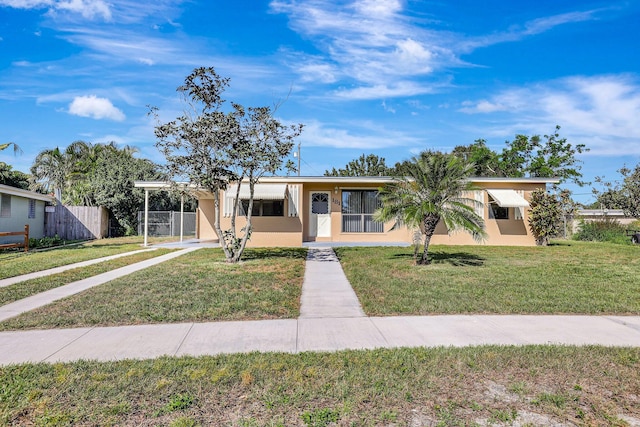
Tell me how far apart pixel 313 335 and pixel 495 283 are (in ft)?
17.1

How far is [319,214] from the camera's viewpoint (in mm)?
19047

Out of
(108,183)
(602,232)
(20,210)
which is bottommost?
(602,232)

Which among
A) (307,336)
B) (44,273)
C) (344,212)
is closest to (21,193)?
(44,273)

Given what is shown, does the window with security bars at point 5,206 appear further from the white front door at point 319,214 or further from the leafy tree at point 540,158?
the leafy tree at point 540,158

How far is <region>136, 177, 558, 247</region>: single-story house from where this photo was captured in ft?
57.7

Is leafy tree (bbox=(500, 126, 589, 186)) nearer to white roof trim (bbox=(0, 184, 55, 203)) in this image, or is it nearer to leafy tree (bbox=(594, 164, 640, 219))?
leafy tree (bbox=(594, 164, 640, 219))

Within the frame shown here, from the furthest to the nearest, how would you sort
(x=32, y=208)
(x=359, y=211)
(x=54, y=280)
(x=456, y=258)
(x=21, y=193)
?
(x=32, y=208)
(x=21, y=193)
(x=359, y=211)
(x=456, y=258)
(x=54, y=280)

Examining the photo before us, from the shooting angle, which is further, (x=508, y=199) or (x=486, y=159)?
(x=486, y=159)

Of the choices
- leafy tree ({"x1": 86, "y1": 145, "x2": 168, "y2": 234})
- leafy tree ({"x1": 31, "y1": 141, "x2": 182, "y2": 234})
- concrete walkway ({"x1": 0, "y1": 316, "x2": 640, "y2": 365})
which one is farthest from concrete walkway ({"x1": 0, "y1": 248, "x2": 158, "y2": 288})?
leafy tree ({"x1": 86, "y1": 145, "x2": 168, "y2": 234})

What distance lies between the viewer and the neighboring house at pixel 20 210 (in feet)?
62.4

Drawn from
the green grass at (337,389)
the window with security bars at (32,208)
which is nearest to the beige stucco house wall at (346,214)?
the window with security bars at (32,208)

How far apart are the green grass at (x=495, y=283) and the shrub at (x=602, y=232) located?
9.01m

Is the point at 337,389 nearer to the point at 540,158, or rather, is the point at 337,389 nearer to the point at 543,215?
the point at 543,215

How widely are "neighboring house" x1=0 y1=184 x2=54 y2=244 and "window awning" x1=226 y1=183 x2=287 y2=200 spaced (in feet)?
34.9
